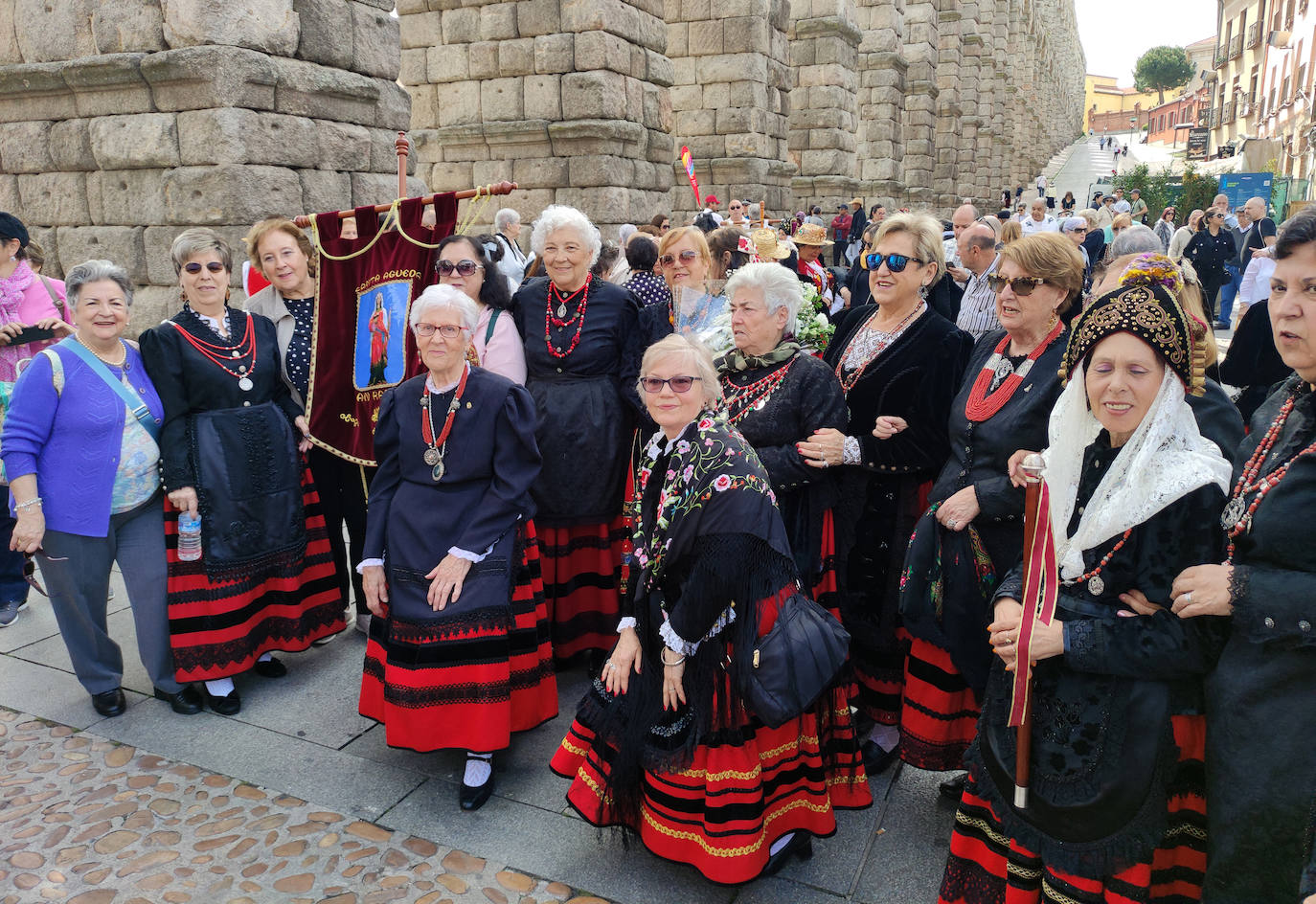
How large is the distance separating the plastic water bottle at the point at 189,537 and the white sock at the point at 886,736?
2946mm

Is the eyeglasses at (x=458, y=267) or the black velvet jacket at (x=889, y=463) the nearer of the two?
the black velvet jacket at (x=889, y=463)

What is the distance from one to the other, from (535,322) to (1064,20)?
97.1m

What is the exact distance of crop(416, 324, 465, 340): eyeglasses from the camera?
325 centimetres

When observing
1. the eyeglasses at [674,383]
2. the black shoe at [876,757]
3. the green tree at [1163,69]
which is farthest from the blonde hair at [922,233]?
the green tree at [1163,69]

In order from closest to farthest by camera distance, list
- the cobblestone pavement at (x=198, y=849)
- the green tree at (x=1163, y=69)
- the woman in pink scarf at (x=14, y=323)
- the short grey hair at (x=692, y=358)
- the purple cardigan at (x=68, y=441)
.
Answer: the short grey hair at (x=692, y=358) → the cobblestone pavement at (x=198, y=849) → the purple cardigan at (x=68, y=441) → the woman in pink scarf at (x=14, y=323) → the green tree at (x=1163, y=69)

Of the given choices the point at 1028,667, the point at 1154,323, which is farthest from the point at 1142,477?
the point at 1028,667

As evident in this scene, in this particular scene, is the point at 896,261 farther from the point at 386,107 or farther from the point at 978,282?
the point at 386,107

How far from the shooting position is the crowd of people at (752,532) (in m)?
2.03

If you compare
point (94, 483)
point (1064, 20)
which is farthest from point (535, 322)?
point (1064, 20)

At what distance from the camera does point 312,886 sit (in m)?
2.80

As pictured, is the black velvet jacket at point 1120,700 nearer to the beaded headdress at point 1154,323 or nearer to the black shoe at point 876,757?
the beaded headdress at point 1154,323

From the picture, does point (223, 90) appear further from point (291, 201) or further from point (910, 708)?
point (910, 708)

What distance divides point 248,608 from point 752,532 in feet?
8.55

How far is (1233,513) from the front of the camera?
2000 mm
